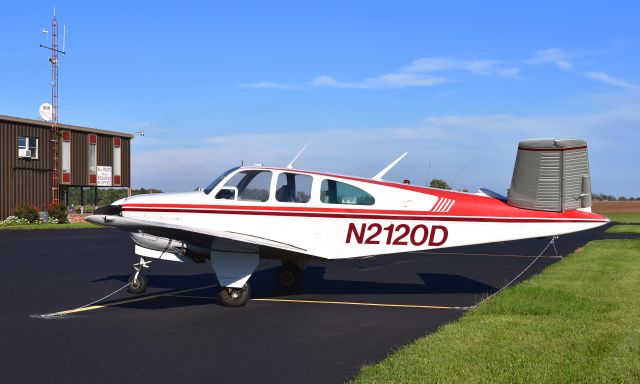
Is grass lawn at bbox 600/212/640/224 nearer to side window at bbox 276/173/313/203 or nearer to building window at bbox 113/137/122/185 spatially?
building window at bbox 113/137/122/185

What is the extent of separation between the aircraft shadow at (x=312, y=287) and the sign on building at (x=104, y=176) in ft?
130

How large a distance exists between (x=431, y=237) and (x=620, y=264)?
27.2 feet

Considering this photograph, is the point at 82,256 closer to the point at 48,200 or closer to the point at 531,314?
the point at 531,314

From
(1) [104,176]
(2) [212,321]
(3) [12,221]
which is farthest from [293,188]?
(1) [104,176]

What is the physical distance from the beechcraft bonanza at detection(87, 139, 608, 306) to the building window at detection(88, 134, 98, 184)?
4282cm

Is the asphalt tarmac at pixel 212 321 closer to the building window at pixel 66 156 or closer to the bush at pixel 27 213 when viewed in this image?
the bush at pixel 27 213

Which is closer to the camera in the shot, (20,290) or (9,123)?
(20,290)

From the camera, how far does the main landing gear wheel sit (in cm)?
1095

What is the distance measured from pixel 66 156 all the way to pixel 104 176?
13.7 feet

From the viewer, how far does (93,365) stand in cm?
695

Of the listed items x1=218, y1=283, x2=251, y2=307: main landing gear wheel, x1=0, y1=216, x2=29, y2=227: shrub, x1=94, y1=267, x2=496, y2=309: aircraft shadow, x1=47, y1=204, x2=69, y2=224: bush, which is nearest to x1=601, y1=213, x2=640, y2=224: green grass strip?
x1=47, y1=204, x2=69, y2=224: bush

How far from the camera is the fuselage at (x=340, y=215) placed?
36.7 ft

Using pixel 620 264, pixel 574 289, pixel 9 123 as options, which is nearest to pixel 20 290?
pixel 574 289

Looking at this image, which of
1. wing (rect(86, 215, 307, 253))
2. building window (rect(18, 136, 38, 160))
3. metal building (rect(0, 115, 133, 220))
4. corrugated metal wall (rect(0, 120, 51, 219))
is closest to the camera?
wing (rect(86, 215, 307, 253))
